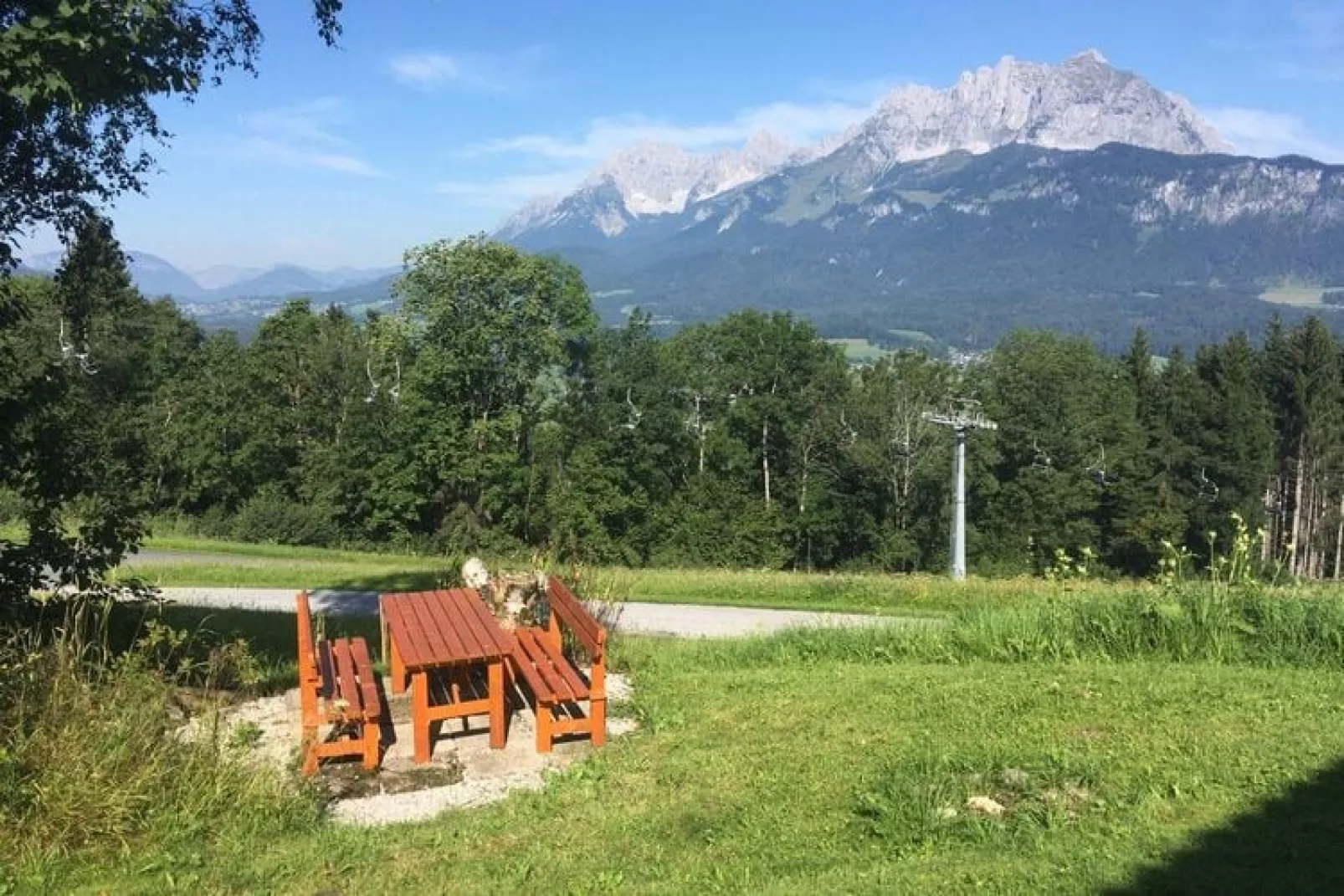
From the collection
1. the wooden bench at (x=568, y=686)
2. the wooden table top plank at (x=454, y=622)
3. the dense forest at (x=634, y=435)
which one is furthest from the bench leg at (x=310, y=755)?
the dense forest at (x=634, y=435)

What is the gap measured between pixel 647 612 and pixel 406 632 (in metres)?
8.78

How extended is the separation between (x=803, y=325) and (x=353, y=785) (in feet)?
144

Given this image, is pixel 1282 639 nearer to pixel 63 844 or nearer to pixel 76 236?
pixel 63 844

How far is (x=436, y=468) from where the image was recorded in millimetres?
38594

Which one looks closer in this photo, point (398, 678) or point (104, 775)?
point (104, 775)

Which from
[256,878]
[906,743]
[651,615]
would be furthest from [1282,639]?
[651,615]

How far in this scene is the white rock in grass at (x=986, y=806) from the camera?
16.2 ft

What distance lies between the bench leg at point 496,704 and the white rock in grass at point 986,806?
328 centimetres

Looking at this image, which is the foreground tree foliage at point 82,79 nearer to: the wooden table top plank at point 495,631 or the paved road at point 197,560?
the wooden table top plank at point 495,631

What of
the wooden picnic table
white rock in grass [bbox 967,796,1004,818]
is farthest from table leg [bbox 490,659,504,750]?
white rock in grass [bbox 967,796,1004,818]

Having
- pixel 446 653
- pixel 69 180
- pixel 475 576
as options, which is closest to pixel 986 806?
pixel 446 653

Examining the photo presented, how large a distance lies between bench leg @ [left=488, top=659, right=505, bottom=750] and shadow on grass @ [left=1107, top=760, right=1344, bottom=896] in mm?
4139

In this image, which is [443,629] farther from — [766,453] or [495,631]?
[766,453]

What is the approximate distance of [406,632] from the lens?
7.37 metres
